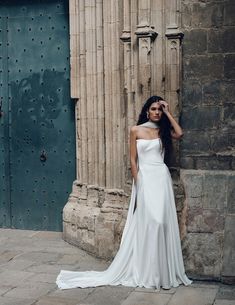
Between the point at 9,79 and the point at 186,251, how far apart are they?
364 centimetres

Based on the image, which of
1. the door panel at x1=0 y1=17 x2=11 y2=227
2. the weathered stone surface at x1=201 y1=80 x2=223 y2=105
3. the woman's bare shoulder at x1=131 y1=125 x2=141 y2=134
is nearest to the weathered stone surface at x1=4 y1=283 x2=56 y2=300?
the woman's bare shoulder at x1=131 y1=125 x2=141 y2=134

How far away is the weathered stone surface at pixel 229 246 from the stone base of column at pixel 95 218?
116 cm

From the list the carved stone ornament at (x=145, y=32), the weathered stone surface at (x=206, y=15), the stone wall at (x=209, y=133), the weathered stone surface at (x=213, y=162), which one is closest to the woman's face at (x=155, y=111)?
the stone wall at (x=209, y=133)

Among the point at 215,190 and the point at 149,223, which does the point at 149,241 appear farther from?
the point at 215,190

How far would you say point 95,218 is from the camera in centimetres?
767

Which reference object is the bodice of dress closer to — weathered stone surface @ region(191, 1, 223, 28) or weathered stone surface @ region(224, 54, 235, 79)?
weathered stone surface @ region(224, 54, 235, 79)

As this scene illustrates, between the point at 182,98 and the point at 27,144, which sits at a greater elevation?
the point at 182,98

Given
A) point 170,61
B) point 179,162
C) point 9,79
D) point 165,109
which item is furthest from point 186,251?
point 9,79

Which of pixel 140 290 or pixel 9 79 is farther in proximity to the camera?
pixel 9 79

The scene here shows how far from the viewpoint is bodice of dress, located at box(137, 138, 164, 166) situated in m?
6.52

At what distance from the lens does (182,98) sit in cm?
676

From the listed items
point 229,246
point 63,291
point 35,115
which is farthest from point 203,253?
point 35,115

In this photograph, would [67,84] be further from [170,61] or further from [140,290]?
[140,290]

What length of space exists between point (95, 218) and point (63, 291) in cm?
158
